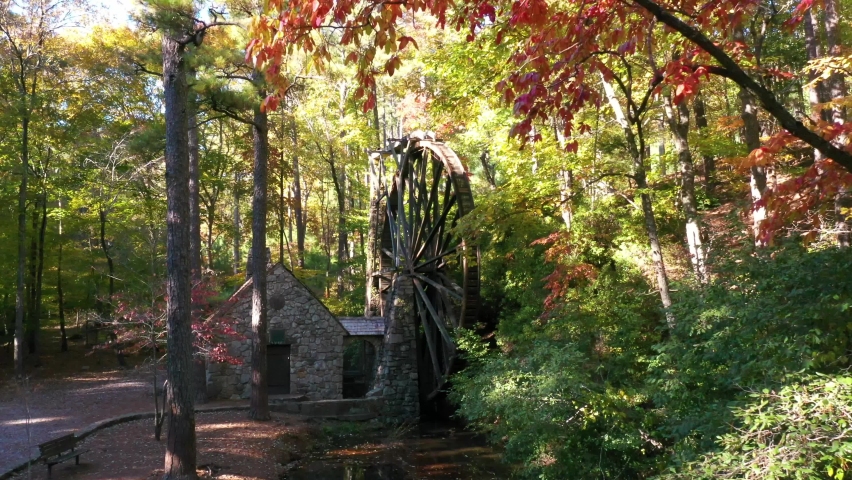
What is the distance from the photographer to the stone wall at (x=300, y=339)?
50.1 ft

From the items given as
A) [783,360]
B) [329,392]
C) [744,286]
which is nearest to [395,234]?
[329,392]

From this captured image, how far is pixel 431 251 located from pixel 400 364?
113 inches

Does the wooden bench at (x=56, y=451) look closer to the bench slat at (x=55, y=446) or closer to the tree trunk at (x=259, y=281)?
the bench slat at (x=55, y=446)

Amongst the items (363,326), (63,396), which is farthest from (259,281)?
(63,396)

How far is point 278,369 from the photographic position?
15.7 meters

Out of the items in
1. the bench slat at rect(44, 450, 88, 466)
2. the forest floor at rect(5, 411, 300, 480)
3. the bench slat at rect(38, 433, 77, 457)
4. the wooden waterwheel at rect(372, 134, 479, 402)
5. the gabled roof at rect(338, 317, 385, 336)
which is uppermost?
the wooden waterwheel at rect(372, 134, 479, 402)

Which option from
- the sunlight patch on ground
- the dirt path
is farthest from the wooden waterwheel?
the sunlight patch on ground

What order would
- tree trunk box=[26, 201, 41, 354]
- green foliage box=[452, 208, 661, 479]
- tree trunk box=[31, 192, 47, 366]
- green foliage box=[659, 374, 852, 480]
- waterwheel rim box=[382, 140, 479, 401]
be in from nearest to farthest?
green foliage box=[659, 374, 852, 480], green foliage box=[452, 208, 661, 479], waterwheel rim box=[382, 140, 479, 401], tree trunk box=[31, 192, 47, 366], tree trunk box=[26, 201, 41, 354]

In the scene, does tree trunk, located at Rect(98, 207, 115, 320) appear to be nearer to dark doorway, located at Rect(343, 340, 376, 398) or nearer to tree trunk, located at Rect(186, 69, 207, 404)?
tree trunk, located at Rect(186, 69, 207, 404)

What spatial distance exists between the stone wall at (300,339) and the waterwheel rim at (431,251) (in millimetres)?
2196

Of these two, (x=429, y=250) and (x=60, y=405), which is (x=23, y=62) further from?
(x=429, y=250)

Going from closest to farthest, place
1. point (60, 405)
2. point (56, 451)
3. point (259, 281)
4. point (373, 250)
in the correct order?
point (56, 451), point (259, 281), point (60, 405), point (373, 250)

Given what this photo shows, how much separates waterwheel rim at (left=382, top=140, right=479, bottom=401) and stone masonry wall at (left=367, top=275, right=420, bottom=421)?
40 centimetres

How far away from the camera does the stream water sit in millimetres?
10227
